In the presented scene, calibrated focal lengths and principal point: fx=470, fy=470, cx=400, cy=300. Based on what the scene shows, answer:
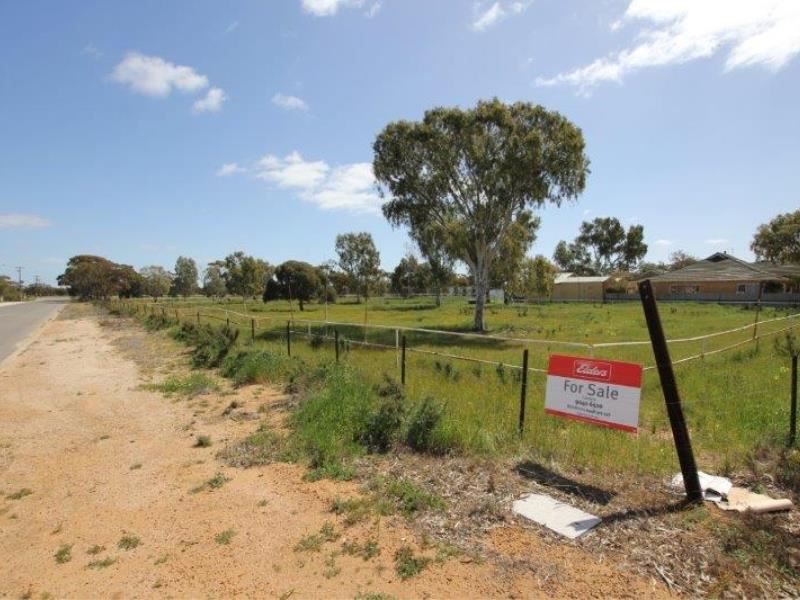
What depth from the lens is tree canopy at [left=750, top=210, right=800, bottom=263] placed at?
2031 inches

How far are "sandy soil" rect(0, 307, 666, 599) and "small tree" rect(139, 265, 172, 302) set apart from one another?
315 feet

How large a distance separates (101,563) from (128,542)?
A: 0.34 m

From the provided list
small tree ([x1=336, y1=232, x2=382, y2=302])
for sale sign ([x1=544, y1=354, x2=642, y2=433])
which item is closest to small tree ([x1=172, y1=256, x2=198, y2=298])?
small tree ([x1=336, y1=232, x2=382, y2=302])

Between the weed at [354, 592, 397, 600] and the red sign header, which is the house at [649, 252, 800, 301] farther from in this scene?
the weed at [354, 592, 397, 600]

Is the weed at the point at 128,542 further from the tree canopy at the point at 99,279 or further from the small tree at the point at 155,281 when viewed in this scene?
the small tree at the point at 155,281

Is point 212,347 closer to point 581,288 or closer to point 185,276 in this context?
point 581,288

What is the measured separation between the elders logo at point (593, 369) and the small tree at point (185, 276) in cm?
11379

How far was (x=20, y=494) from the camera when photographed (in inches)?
224

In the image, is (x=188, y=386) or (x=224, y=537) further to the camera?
(x=188, y=386)

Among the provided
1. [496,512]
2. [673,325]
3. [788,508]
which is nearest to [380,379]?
[496,512]

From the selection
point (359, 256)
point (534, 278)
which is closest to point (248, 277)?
point (359, 256)

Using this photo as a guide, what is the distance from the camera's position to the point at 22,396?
11023 millimetres

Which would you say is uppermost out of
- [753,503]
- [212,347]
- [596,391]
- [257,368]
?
[596,391]

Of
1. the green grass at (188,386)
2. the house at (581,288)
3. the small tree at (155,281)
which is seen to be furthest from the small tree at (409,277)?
the green grass at (188,386)
